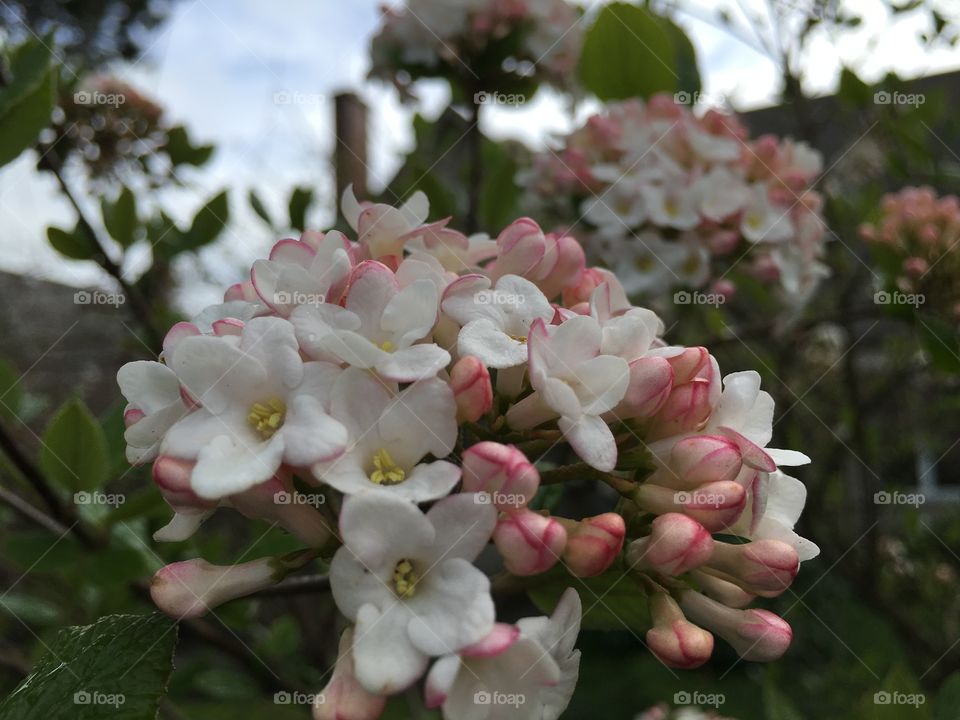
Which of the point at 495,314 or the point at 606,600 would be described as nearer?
the point at 495,314

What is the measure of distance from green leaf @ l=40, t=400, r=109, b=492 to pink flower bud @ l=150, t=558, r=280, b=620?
59 centimetres

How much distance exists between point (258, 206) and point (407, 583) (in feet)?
4.74

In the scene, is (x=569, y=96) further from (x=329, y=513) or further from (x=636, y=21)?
(x=329, y=513)

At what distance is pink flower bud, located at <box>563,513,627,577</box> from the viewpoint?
0.71 metres

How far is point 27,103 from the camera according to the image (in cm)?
110

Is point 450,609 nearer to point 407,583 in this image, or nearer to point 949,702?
point 407,583

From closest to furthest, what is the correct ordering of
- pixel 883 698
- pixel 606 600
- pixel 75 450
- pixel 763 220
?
pixel 606 600
pixel 883 698
pixel 75 450
pixel 763 220

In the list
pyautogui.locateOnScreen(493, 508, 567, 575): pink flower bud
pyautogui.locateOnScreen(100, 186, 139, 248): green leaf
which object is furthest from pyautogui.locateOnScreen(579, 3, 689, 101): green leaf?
pyautogui.locateOnScreen(493, 508, 567, 575): pink flower bud

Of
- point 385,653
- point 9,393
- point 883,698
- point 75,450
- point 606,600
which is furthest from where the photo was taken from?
point 9,393

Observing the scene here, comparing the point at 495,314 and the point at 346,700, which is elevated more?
the point at 495,314

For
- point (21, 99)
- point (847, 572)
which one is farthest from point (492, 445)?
point (847, 572)

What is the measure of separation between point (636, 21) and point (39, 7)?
585cm

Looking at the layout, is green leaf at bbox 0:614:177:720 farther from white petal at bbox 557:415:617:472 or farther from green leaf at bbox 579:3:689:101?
green leaf at bbox 579:3:689:101

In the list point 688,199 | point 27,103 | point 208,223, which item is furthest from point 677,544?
point 208,223
